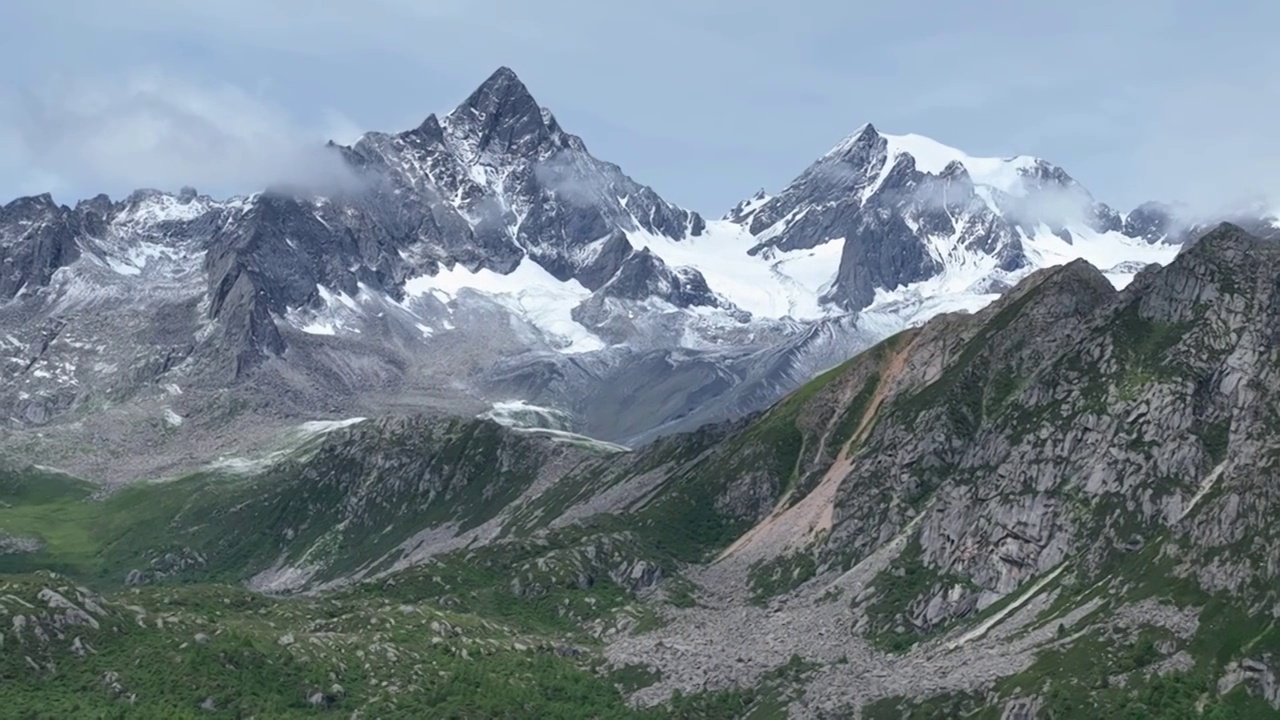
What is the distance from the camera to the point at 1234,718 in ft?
654
